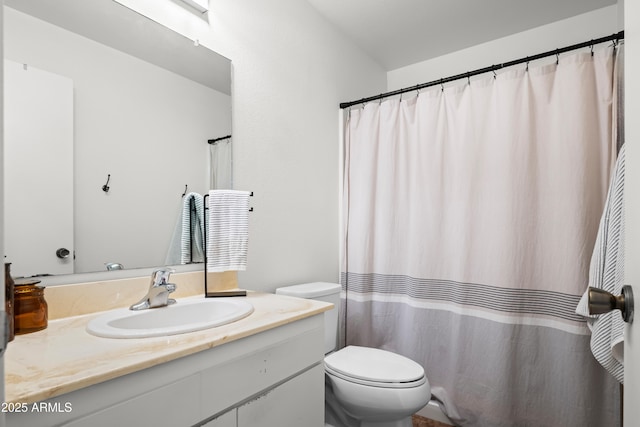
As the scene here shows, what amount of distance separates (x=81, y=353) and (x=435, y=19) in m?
2.51

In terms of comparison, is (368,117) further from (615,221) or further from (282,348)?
(282,348)

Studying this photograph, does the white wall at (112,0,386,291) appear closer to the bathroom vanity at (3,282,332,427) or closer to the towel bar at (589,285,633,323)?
the bathroom vanity at (3,282,332,427)

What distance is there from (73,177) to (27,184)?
0.12m

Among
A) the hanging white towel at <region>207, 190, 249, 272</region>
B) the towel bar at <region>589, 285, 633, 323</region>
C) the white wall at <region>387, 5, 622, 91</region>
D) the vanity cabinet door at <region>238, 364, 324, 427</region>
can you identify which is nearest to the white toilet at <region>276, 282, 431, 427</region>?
the vanity cabinet door at <region>238, 364, 324, 427</region>

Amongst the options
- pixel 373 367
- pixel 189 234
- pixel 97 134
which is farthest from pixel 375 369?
pixel 97 134

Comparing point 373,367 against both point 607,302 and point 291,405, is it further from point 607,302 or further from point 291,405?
point 607,302

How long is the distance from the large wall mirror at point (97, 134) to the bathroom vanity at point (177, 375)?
28cm

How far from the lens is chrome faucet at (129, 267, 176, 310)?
3.99ft

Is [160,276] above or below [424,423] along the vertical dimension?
above

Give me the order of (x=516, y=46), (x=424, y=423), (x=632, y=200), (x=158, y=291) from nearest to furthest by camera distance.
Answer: (x=632, y=200) < (x=158, y=291) < (x=424, y=423) < (x=516, y=46)

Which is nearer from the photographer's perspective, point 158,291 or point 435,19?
point 158,291

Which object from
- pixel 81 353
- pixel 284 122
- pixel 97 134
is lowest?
pixel 81 353

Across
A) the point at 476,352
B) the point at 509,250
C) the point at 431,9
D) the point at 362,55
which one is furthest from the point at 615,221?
the point at 362,55

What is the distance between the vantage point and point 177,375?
2.73ft
